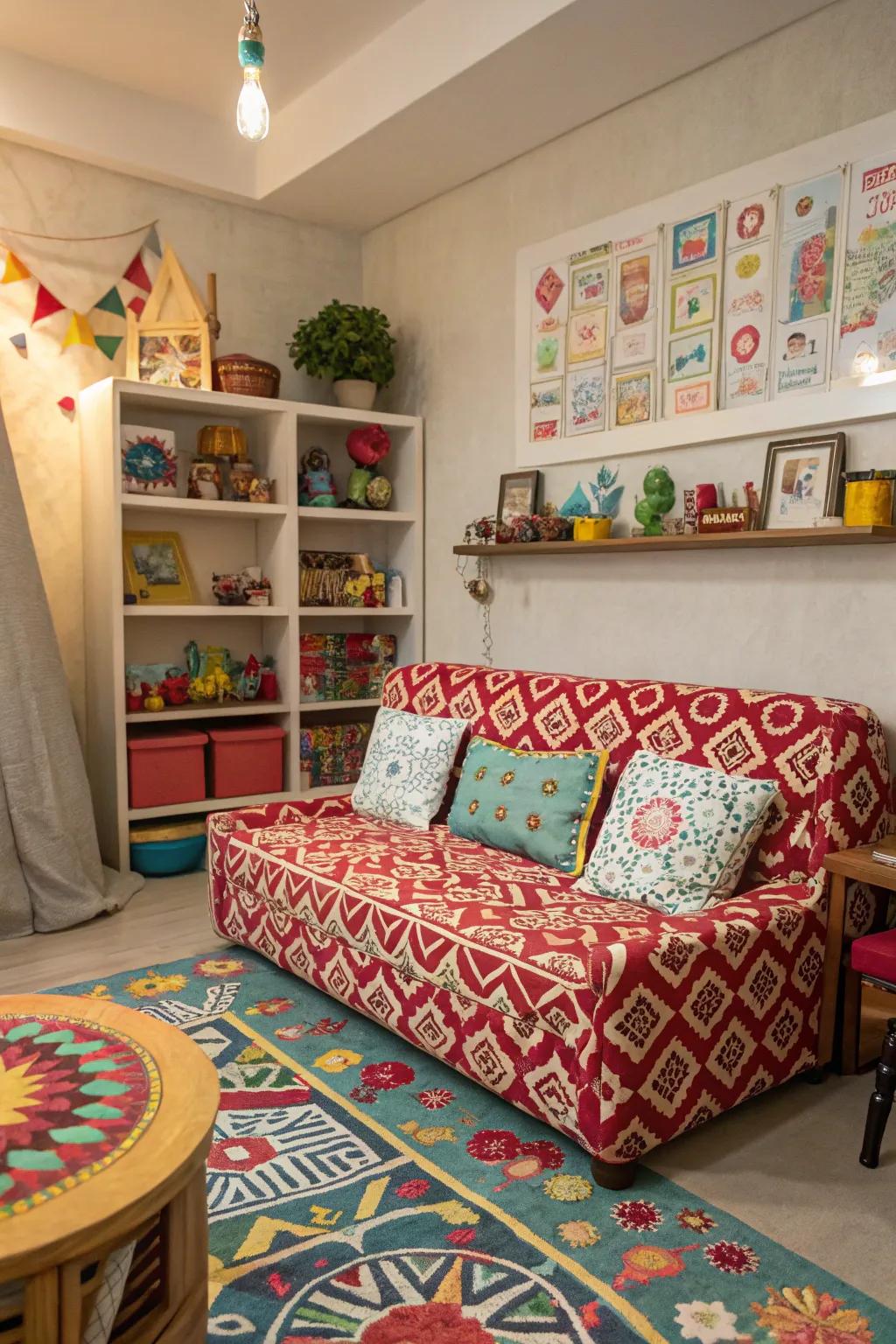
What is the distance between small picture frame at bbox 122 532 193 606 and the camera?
3.96 meters

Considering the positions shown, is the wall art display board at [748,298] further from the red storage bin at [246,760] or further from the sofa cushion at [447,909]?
the red storage bin at [246,760]

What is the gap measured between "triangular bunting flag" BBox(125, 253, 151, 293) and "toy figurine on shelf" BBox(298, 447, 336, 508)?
2.99 ft

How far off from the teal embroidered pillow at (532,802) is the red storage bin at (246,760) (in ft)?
4.11

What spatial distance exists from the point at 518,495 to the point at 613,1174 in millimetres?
2432

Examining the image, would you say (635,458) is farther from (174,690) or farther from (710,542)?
(174,690)

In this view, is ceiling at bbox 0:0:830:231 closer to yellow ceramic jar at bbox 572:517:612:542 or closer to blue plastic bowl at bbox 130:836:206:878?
yellow ceramic jar at bbox 572:517:612:542

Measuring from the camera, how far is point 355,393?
424 centimetres

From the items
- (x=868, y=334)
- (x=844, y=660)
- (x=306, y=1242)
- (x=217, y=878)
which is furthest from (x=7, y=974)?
(x=868, y=334)

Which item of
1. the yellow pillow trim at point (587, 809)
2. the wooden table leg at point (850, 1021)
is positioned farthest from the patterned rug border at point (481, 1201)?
the wooden table leg at point (850, 1021)

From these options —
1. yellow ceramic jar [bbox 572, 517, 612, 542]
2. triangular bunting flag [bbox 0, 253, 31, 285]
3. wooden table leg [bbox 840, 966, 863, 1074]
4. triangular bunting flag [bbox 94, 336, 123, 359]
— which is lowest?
wooden table leg [bbox 840, 966, 863, 1074]

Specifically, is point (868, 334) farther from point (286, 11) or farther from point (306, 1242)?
point (306, 1242)

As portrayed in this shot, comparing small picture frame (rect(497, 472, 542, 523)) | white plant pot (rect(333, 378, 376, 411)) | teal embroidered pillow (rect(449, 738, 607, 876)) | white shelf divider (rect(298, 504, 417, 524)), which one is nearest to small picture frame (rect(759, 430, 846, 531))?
teal embroidered pillow (rect(449, 738, 607, 876))

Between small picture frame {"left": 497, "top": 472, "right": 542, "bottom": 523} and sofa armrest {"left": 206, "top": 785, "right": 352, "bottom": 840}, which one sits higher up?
small picture frame {"left": 497, "top": 472, "right": 542, "bottom": 523}

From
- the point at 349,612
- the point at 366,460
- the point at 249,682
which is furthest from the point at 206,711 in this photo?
the point at 366,460
